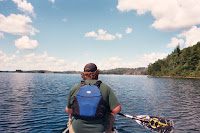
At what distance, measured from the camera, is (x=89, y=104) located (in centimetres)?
388

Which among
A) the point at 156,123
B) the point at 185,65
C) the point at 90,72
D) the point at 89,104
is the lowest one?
the point at 156,123

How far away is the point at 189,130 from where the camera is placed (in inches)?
428

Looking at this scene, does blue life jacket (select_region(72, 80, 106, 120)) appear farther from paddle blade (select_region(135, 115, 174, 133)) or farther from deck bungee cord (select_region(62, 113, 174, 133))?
paddle blade (select_region(135, 115, 174, 133))

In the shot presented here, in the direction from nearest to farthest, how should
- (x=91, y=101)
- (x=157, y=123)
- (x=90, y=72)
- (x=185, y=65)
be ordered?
(x=91, y=101) < (x=90, y=72) < (x=157, y=123) < (x=185, y=65)

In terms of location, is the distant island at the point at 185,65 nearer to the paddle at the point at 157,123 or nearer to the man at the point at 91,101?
the paddle at the point at 157,123

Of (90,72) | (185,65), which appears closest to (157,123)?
(90,72)

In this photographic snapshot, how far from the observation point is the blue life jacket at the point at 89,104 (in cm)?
388

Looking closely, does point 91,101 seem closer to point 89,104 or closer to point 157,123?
point 89,104

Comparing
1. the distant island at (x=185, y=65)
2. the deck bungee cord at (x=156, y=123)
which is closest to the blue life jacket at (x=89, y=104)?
the deck bungee cord at (x=156, y=123)

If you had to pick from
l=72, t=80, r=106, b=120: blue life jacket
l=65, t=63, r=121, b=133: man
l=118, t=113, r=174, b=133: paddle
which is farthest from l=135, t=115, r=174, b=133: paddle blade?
l=72, t=80, r=106, b=120: blue life jacket

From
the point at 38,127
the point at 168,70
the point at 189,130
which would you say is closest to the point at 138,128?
the point at 189,130

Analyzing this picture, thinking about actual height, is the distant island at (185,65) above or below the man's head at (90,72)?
above

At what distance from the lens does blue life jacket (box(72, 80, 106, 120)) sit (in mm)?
3881

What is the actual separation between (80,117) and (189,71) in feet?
472
